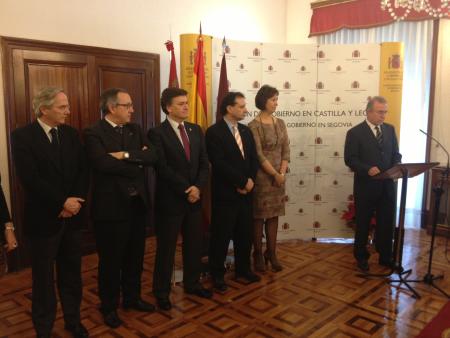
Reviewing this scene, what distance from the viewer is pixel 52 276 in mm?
2410

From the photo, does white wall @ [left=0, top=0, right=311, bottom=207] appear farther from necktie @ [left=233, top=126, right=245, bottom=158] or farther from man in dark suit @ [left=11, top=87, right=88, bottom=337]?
necktie @ [left=233, top=126, right=245, bottom=158]

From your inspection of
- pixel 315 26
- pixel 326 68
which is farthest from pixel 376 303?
pixel 315 26

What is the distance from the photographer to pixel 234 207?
3.27m

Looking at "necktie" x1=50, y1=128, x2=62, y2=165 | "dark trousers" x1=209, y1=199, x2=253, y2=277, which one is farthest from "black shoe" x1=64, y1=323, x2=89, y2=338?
"dark trousers" x1=209, y1=199, x2=253, y2=277

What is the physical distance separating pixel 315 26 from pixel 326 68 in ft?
6.32

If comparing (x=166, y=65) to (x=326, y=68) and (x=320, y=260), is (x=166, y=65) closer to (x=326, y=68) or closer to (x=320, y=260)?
(x=326, y=68)

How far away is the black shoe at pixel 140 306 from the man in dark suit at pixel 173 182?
0.25 ft

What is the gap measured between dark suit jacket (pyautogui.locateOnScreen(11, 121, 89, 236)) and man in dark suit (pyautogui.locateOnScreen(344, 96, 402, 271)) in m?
2.36

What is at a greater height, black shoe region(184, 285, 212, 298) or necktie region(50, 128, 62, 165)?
necktie region(50, 128, 62, 165)

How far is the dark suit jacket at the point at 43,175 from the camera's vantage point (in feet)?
7.41

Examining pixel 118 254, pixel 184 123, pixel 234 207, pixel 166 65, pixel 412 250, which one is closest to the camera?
pixel 118 254

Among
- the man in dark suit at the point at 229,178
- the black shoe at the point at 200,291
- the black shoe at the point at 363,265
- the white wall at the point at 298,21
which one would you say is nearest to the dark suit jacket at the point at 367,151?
the black shoe at the point at 363,265

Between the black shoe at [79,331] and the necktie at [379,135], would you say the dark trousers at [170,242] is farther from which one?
the necktie at [379,135]

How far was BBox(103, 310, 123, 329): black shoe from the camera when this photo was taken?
2.68 metres
